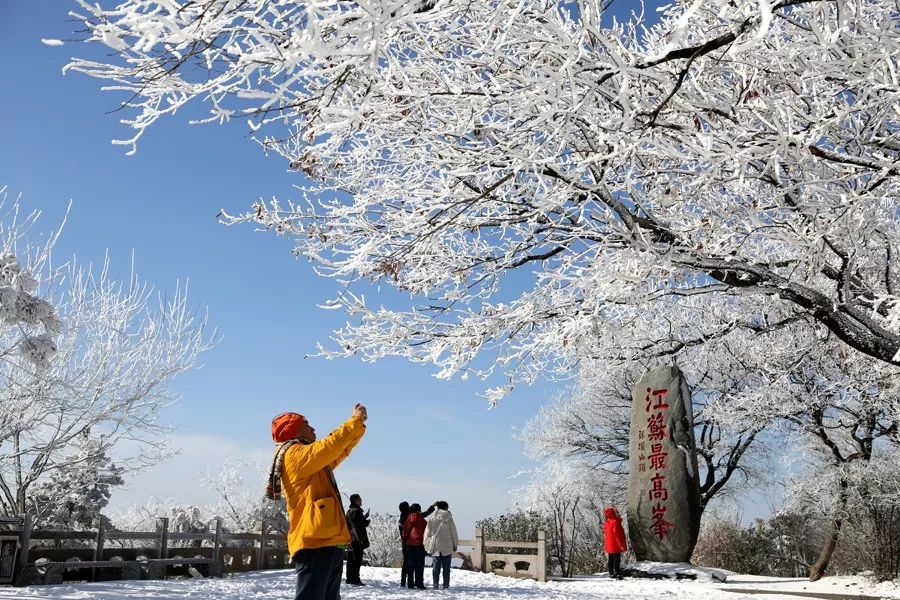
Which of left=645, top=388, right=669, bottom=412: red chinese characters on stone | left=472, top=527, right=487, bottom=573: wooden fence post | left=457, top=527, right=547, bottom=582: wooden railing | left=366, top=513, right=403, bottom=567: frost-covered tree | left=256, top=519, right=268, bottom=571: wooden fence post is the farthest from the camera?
left=366, top=513, right=403, bottom=567: frost-covered tree

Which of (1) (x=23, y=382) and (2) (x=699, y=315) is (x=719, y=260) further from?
(1) (x=23, y=382)

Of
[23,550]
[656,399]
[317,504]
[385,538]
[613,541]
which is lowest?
[385,538]

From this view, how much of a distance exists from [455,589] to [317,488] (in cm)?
859

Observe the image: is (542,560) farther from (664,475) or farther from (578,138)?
(578,138)

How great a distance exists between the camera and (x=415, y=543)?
1209 centimetres

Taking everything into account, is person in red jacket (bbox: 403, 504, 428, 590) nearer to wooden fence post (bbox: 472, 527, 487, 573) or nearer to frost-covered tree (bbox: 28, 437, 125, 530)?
wooden fence post (bbox: 472, 527, 487, 573)

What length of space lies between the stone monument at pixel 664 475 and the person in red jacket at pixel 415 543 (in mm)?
4999

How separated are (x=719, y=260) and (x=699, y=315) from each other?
408 centimetres

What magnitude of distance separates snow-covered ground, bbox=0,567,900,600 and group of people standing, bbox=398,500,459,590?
13.8 inches

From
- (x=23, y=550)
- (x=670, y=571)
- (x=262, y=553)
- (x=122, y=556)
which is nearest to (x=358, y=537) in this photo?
(x=122, y=556)

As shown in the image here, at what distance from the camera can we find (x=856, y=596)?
1359 cm

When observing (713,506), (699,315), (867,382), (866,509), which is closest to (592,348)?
(699,315)

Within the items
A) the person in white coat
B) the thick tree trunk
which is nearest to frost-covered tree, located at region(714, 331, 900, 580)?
the thick tree trunk

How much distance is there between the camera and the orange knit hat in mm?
4695
